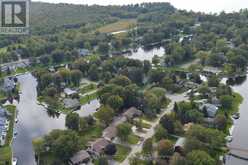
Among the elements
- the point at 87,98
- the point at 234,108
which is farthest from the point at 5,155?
the point at 234,108

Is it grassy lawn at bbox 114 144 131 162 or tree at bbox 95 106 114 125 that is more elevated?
tree at bbox 95 106 114 125

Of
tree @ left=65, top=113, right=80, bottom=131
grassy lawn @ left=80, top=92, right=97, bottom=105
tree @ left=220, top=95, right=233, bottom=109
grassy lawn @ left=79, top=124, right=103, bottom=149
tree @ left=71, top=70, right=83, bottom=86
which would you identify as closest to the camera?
grassy lawn @ left=79, top=124, right=103, bottom=149

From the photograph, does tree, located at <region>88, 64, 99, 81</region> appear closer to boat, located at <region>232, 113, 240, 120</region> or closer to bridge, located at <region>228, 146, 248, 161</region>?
boat, located at <region>232, 113, 240, 120</region>

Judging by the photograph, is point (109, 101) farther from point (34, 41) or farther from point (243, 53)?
point (34, 41)

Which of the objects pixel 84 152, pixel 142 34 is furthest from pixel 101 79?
pixel 142 34

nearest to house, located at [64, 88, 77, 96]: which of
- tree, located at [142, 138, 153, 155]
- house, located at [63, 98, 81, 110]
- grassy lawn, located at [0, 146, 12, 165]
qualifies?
house, located at [63, 98, 81, 110]

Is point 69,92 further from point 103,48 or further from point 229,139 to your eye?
point 229,139
